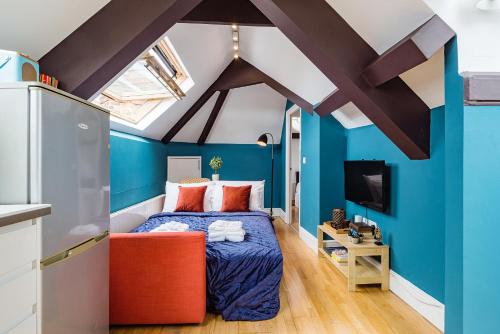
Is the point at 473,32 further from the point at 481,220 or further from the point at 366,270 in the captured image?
the point at 366,270

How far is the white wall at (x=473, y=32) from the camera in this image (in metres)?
1.50

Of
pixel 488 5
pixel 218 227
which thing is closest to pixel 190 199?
pixel 218 227

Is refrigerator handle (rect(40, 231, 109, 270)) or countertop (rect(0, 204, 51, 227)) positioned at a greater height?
countertop (rect(0, 204, 51, 227))

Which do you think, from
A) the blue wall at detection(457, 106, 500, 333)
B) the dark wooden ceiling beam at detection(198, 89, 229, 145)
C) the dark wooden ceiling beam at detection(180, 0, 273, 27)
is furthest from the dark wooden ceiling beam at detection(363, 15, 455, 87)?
the dark wooden ceiling beam at detection(198, 89, 229, 145)

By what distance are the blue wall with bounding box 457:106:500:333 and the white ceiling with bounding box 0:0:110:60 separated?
240 centimetres

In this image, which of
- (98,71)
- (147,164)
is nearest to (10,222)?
(98,71)

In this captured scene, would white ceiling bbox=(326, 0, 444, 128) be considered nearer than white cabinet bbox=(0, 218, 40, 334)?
No

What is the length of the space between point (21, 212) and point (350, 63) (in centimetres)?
221

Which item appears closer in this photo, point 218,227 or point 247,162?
point 218,227

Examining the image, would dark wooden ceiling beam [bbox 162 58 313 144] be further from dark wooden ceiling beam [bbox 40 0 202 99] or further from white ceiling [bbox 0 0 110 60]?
white ceiling [bbox 0 0 110 60]

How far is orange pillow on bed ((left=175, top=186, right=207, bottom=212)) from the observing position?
407 cm

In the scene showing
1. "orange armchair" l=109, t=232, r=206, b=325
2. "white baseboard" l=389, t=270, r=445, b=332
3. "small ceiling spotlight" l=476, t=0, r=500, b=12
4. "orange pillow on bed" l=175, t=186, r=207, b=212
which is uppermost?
"small ceiling spotlight" l=476, t=0, r=500, b=12

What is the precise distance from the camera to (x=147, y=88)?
11.7 feet

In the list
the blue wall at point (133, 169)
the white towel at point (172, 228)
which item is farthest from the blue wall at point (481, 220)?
the blue wall at point (133, 169)
